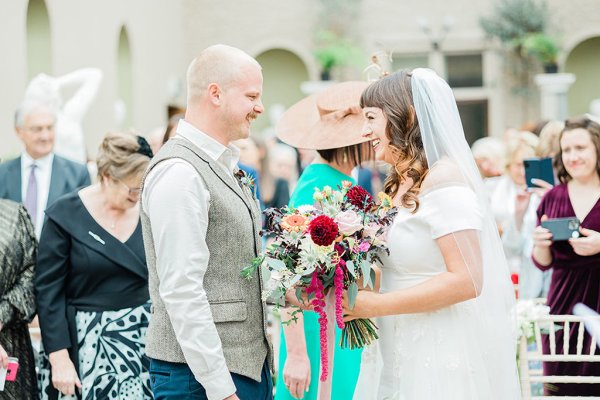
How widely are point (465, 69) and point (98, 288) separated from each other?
18.8m

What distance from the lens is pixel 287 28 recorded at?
21.5 meters

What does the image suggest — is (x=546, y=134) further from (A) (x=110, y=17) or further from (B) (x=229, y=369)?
(A) (x=110, y=17)

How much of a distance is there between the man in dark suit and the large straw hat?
2.04 m

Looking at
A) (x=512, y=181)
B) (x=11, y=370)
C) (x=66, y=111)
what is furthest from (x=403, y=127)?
(x=66, y=111)

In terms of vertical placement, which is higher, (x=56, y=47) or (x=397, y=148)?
(x=56, y=47)

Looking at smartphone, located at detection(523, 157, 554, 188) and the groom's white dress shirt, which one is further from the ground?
smartphone, located at detection(523, 157, 554, 188)

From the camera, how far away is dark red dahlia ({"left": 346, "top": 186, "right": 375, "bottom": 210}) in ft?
11.0

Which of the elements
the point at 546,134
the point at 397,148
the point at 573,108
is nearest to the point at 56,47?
the point at 546,134

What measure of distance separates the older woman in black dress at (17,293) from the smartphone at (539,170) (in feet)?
11.0

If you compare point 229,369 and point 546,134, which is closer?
point 229,369

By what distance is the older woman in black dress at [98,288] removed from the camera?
428cm

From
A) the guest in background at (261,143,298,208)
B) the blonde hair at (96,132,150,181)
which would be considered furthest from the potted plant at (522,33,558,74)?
the blonde hair at (96,132,150,181)

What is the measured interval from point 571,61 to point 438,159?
19.8 m

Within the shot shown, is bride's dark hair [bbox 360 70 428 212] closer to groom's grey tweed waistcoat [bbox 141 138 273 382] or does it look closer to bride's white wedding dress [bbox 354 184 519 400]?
bride's white wedding dress [bbox 354 184 519 400]
